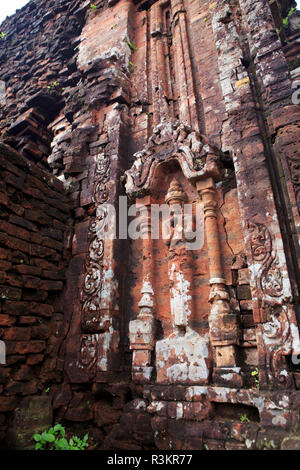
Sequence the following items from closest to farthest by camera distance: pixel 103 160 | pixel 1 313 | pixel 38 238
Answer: pixel 1 313, pixel 38 238, pixel 103 160

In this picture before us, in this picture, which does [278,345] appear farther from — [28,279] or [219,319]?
[28,279]

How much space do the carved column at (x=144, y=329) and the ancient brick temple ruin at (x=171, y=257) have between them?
0.9 inches

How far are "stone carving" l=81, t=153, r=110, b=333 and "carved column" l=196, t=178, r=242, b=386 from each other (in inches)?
60.1

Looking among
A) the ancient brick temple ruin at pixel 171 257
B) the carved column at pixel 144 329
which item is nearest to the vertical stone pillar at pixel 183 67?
the ancient brick temple ruin at pixel 171 257

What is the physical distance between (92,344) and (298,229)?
2827 mm

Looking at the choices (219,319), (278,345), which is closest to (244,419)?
(278,345)

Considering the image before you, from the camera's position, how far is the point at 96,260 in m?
4.51

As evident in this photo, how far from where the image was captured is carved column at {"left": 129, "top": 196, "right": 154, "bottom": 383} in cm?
370

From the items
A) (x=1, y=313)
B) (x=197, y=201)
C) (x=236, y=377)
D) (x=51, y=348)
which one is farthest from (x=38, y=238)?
(x=236, y=377)

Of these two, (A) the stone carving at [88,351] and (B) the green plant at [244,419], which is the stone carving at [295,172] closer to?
(B) the green plant at [244,419]

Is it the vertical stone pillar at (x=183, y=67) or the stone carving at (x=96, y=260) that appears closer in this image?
the stone carving at (x=96, y=260)

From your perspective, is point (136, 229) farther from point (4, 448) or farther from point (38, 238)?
point (4, 448)

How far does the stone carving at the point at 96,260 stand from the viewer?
4.20 meters

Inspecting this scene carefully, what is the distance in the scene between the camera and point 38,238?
436 centimetres
